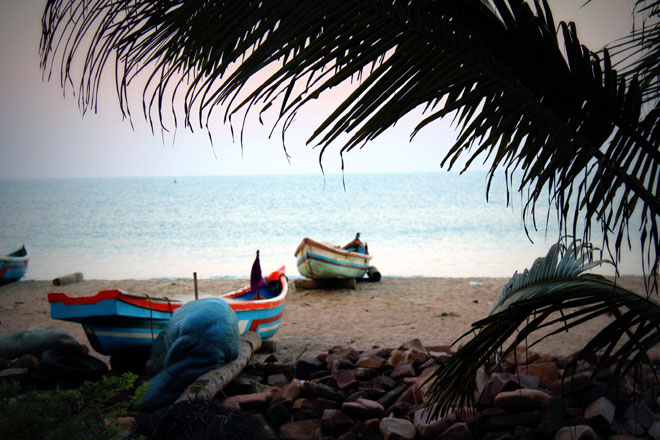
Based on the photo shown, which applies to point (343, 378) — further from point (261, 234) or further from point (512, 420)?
point (261, 234)

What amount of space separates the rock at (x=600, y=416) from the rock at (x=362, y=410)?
4.20ft

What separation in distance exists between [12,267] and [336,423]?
10.7m

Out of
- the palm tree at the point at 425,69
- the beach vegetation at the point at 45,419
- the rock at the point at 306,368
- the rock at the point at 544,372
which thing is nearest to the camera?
the palm tree at the point at 425,69

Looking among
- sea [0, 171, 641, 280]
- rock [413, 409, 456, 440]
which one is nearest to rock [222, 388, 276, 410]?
rock [413, 409, 456, 440]

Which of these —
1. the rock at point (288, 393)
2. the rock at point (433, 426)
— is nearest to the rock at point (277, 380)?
the rock at point (288, 393)

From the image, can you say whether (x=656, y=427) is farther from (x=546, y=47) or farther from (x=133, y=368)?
(x=133, y=368)

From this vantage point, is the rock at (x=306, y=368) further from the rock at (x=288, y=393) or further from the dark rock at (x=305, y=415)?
the dark rock at (x=305, y=415)

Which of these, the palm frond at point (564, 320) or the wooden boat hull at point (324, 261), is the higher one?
the palm frond at point (564, 320)

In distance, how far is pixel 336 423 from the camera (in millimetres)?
3352

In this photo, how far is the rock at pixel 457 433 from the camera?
3066 millimetres

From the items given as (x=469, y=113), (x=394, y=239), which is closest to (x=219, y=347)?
(x=469, y=113)

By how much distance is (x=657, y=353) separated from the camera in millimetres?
3881

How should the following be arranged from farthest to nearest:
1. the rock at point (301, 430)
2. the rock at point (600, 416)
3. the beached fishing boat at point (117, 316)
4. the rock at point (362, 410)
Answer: the beached fishing boat at point (117, 316) → the rock at point (362, 410) → the rock at point (301, 430) → the rock at point (600, 416)

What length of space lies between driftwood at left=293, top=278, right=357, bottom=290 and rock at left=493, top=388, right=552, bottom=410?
7.35 meters
